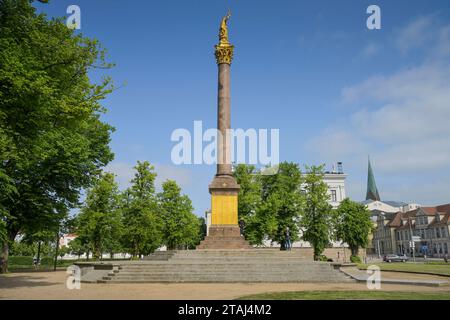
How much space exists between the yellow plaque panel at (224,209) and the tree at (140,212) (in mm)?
17772

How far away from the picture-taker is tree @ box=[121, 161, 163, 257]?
1753 inches

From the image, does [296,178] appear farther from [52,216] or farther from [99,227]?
[52,216]

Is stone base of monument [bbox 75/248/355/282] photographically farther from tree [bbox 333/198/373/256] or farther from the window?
the window

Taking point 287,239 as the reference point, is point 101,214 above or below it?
above

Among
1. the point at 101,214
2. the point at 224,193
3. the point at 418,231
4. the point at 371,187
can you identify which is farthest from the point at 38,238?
the point at 371,187

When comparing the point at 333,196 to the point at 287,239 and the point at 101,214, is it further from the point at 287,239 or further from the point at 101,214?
the point at 101,214

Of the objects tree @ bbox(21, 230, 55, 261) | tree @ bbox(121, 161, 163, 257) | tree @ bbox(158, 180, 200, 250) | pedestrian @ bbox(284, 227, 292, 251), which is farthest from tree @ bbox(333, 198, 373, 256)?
tree @ bbox(21, 230, 55, 261)

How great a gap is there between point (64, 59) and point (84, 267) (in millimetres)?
15025

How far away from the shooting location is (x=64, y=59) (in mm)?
17219

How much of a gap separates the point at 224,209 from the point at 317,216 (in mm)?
23211

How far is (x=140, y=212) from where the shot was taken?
1764 inches

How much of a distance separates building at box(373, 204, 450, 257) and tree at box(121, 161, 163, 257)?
51.6 metres

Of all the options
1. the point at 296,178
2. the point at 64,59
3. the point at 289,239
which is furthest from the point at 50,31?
the point at 296,178

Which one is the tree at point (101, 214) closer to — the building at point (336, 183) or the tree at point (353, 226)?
the tree at point (353, 226)
